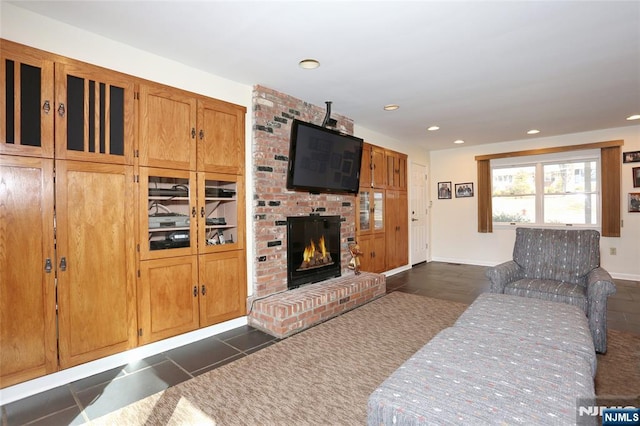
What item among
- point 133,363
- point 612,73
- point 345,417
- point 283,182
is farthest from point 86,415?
point 612,73

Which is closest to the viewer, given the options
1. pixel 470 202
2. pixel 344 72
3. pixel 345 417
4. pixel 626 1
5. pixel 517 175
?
pixel 345 417

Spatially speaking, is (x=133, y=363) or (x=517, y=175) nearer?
(x=133, y=363)

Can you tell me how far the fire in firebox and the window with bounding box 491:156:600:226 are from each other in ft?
13.6

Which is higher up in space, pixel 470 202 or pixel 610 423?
pixel 470 202

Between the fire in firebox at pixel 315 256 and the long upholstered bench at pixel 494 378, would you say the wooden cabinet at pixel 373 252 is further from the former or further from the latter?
A: the long upholstered bench at pixel 494 378

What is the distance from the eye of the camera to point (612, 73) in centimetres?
304

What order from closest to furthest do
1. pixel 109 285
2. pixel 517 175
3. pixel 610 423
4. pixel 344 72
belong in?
pixel 610 423, pixel 109 285, pixel 344 72, pixel 517 175

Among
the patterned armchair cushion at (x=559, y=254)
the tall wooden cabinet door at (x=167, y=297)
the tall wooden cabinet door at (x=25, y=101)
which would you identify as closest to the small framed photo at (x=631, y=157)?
the patterned armchair cushion at (x=559, y=254)

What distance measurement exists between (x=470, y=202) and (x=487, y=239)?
83 centimetres

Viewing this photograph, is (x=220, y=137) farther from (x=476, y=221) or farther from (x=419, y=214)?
(x=476, y=221)

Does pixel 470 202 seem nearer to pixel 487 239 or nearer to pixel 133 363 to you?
pixel 487 239

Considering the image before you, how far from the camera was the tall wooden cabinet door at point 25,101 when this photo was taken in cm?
196

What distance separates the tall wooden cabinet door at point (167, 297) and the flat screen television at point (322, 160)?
1.46 m

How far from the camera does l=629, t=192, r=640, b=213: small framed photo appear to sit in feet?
16.4
